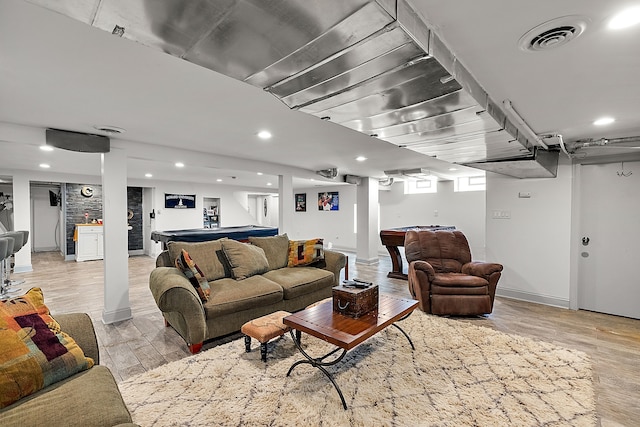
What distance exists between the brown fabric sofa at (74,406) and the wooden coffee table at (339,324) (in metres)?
1.15

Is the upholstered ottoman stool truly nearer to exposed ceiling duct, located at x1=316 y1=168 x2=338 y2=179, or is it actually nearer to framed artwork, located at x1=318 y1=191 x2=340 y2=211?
exposed ceiling duct, located at x1=316 y1=168 x2=338 y2=179

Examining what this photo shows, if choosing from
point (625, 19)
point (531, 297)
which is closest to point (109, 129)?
point (625, 19)

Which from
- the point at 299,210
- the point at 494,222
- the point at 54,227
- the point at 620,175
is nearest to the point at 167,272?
the point at 494,222

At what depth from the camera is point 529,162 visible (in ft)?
10.7

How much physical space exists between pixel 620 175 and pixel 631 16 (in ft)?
12.0

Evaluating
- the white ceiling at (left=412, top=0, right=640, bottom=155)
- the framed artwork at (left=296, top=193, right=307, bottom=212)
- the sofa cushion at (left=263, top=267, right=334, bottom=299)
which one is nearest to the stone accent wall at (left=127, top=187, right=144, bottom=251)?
the framed artwork at (left=296, top=193, right=307, bottom=212)

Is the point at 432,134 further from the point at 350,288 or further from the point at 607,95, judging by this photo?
the point at 350,288

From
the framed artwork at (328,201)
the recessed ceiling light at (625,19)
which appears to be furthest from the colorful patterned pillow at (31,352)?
the framed artwork at (328,201)

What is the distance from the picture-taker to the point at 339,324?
7.20 ft

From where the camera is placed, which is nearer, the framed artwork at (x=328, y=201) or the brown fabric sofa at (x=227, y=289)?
the brown fabric sofa at (x=227, y=289)

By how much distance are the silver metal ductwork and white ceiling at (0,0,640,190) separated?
0.67 feet

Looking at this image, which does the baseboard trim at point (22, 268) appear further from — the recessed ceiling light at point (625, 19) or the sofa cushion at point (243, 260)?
→ the recessed ceiling light at point (625, 19)

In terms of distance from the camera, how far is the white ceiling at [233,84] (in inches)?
51.4

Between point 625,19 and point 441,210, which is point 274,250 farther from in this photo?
point 441,210
